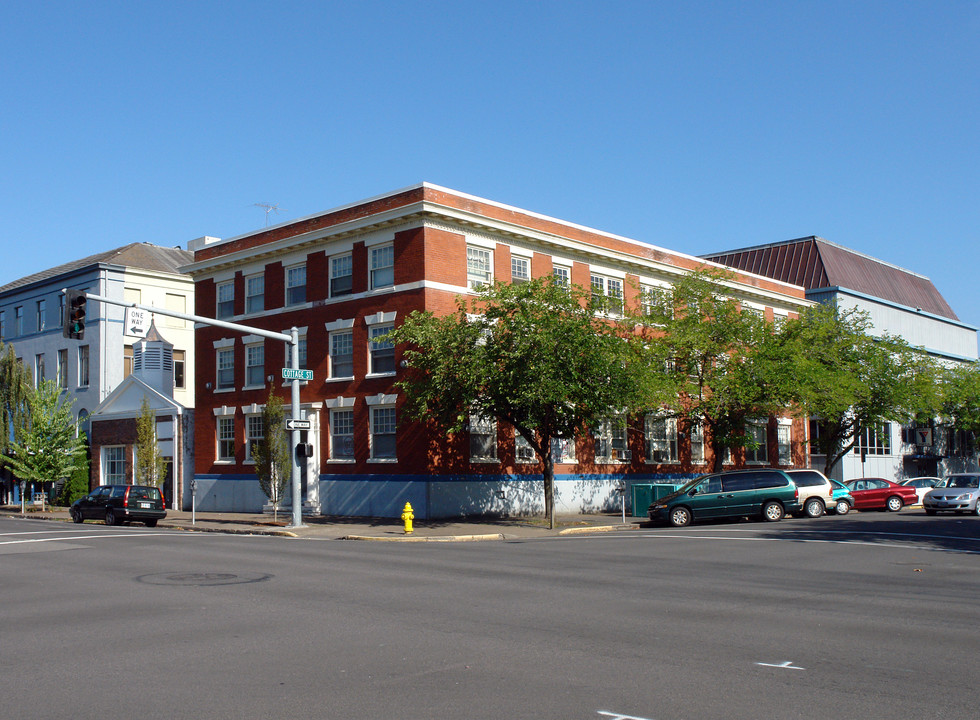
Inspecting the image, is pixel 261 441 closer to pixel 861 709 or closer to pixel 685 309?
pixel 685 309

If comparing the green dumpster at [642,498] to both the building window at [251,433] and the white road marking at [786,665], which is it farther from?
the white road marking at [786,665]

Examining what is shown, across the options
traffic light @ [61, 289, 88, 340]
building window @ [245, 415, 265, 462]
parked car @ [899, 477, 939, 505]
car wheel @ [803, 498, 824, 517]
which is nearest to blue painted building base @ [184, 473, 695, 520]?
building window @ [245, 415, 265, 462]

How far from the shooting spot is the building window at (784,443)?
48.3 m

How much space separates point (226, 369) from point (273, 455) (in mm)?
7375

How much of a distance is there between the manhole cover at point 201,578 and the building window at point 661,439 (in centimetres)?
2560

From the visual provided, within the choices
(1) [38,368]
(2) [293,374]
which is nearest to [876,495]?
(2) [293,374]

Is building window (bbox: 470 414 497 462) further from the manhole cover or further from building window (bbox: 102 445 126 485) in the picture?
building window (bbox: 102 445 126 485)

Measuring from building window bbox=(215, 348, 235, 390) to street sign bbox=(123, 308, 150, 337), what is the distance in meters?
12.4

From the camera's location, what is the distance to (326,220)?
35.0m

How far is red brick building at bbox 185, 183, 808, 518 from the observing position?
31828mm

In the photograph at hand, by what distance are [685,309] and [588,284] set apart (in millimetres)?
4044

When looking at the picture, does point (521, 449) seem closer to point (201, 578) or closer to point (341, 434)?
point (341, 434)

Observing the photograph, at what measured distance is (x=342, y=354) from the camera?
34.1 metres

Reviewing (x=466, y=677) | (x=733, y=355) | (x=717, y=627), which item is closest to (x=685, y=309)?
(x=733, y=355)
